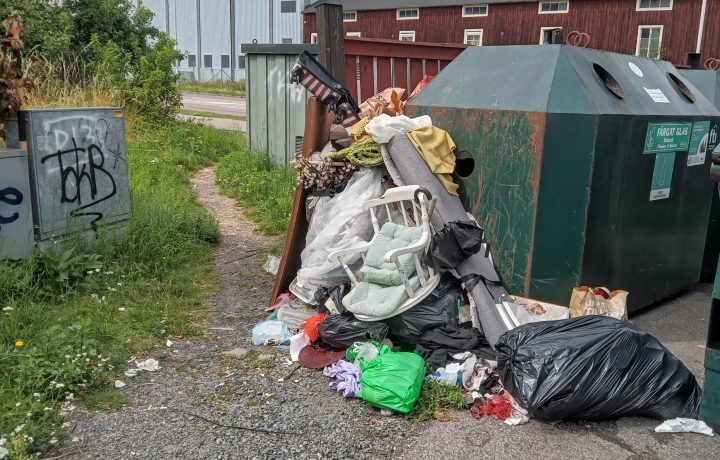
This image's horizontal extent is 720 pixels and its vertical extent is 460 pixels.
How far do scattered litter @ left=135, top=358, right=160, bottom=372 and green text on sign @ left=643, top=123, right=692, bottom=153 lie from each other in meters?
3.47

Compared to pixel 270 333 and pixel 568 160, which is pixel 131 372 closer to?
pixel 270 333

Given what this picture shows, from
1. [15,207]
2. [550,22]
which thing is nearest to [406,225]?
A: [15,207]

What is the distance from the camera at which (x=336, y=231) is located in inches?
180

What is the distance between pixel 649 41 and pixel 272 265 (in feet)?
86.9

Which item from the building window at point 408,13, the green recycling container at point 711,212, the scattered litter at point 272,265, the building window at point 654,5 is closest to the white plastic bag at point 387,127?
the scattered litter at point 272,265

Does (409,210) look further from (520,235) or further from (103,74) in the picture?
(103,74)

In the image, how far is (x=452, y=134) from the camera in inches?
186

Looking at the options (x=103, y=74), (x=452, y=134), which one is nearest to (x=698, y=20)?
(x=103, y=74)

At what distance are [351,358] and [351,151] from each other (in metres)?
1.53

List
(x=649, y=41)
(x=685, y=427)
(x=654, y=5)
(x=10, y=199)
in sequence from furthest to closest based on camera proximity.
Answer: (x=649, y=41) < (x=654, y=5) < (x=10, y=199) < (x=685, y=427)

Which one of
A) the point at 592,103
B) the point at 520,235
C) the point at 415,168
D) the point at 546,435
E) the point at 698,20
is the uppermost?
the point at 698,20

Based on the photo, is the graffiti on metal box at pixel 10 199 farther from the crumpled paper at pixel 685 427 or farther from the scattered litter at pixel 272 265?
the crumpled paper at pixel 685 427

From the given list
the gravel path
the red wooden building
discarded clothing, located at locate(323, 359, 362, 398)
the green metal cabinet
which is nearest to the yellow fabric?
discarded clothing, located at locate(323, 359, 362, 398)

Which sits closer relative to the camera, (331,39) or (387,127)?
(387,127)
